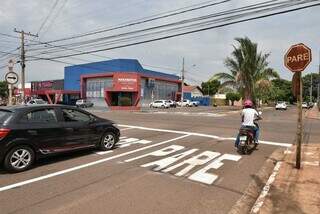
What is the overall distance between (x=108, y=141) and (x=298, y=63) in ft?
18.6

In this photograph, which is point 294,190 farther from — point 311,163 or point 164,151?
point 164,151

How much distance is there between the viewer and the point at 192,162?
9.74 metres

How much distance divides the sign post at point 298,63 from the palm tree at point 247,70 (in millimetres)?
33888

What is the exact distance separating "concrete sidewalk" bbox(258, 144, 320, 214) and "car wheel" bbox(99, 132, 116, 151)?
15.9 feet

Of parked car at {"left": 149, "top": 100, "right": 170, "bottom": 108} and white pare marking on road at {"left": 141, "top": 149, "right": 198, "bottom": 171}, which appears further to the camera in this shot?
parked car at {"left": 149, "top": 100, "right": 170, "bottom": 108}

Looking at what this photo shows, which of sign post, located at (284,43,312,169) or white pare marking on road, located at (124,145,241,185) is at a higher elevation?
sign post, located at (284,43,312,169)

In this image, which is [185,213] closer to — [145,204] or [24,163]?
[145,204]

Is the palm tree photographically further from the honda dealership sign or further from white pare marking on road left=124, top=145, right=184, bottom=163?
white pare marking on road left=124, top=145, right=184, bottom=163

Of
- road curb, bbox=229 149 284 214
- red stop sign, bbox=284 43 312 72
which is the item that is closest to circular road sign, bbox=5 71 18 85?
road curb, bbox=229 149 284 214

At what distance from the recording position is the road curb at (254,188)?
6031mm

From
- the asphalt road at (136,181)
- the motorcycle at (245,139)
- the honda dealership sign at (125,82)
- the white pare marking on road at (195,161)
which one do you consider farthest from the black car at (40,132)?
the honda dealership sign at (125,82)

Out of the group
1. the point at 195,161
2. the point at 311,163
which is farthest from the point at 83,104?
the point at 311,163

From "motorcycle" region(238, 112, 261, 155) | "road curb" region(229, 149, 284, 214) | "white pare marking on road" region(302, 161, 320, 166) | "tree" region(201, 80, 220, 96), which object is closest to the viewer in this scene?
"road curb" region(229, 149, 284, 214)

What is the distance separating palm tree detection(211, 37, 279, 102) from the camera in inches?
1670
